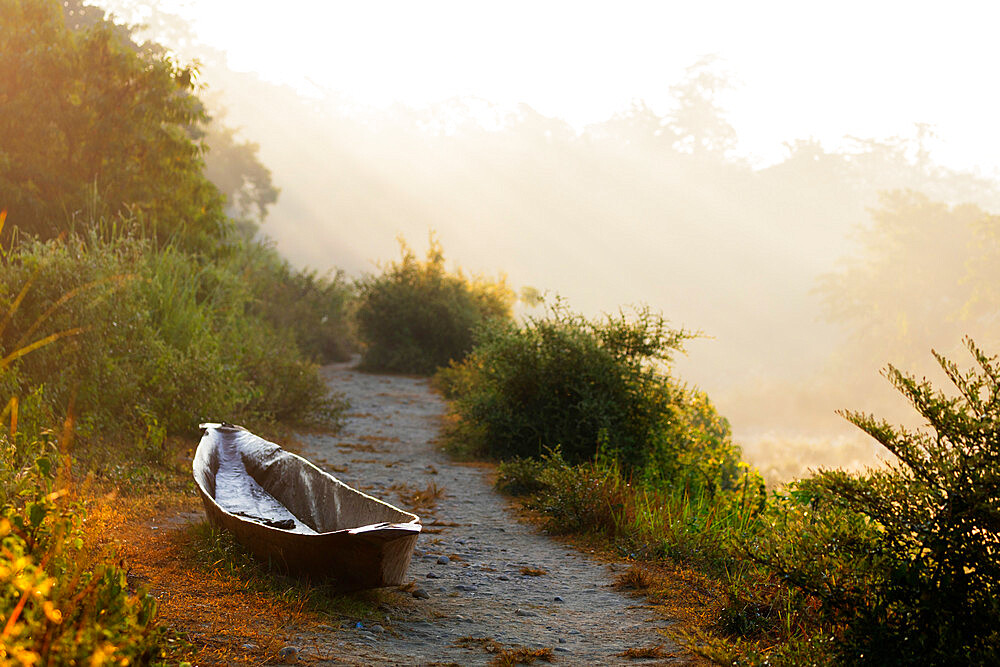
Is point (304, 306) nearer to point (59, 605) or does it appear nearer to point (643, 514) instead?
point (643, 514)

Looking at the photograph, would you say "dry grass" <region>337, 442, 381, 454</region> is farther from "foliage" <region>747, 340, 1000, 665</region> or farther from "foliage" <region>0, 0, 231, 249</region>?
"foliage" <region>747, 340, 1000, 665</region>

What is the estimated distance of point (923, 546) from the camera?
2.87 meters

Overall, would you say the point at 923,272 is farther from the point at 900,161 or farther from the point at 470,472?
the point at 470,472

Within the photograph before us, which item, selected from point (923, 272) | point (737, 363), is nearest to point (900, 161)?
point (737, 363)

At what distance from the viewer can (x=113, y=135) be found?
1245 centimetres

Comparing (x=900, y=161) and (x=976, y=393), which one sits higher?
(x=900, y=161)

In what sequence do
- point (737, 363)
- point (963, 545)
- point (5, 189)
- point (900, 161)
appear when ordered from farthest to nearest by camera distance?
1. point (900, 161)
2. point (737, 363)
3. point (5, 189)
4. point (963, 545)

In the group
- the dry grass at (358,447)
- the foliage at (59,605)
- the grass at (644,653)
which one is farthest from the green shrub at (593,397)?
the foliage at (59,605)

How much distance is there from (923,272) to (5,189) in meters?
36.6

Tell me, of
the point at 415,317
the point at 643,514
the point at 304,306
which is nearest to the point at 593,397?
the point at 643,514

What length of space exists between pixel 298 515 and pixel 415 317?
13.9m

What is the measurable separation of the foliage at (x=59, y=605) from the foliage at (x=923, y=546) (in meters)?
2.49

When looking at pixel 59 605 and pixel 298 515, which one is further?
pixel 298 515

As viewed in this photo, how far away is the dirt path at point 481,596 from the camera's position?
3.76 m
